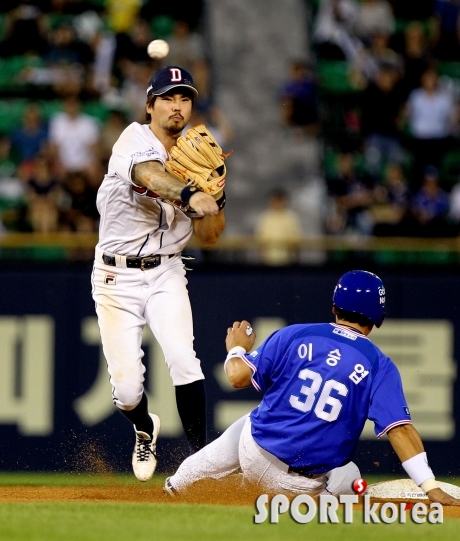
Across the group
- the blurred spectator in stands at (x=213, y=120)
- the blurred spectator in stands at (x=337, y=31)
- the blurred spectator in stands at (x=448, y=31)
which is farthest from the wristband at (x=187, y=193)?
the blurred spectator in stands at (x=448, y=31)

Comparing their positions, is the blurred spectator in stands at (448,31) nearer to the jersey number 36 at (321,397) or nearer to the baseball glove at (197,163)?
the baseball glove at (197,163)

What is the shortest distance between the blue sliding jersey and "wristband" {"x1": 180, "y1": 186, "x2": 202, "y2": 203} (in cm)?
85

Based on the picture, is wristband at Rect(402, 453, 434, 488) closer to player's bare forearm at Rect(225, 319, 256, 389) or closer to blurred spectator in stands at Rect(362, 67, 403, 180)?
player's bare forearm at Rect(225, 319, 256, 389)

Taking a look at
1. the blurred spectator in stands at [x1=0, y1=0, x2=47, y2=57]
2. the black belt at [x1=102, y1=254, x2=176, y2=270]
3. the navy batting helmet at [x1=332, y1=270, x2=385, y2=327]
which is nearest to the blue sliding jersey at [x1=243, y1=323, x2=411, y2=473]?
the navy batting helmet at [x1=332, y1=270, x2=385, y2=327]

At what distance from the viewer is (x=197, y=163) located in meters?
6.67

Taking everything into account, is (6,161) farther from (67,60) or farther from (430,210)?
(430,210)

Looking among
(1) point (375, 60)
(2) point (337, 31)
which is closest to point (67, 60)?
(2) point (337, 31)

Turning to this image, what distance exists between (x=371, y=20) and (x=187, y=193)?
932 centimetres

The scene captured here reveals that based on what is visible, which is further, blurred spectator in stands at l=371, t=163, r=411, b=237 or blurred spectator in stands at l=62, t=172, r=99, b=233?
blurred spectator in stands at l=371, t=163, r=411, b=237

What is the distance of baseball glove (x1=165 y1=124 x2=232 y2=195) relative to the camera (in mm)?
6637

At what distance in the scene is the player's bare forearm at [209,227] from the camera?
6910 millimetres

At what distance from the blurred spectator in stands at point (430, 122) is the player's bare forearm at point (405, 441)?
26.3 ft

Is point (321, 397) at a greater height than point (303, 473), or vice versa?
point (321, 397)

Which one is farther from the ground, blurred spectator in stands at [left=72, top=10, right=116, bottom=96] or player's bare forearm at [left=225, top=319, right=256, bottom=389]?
blurred spectator in stands at [left=72, top=10, right=116, bottom=96]
